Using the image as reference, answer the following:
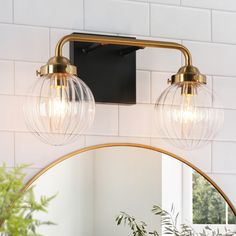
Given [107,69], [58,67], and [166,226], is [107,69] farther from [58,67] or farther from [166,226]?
[166,226]

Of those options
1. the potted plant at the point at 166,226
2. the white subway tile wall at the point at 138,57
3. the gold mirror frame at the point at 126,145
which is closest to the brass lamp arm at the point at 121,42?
the white subway tile wall at the point at 138,57

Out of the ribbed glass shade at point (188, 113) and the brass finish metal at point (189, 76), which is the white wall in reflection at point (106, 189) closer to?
the ribbed glass shade at point (188, 113)

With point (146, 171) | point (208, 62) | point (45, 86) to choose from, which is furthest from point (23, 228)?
point (208, 62)

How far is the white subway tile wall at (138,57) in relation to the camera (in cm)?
160

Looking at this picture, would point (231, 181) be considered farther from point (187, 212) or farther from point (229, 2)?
point (229, 2)

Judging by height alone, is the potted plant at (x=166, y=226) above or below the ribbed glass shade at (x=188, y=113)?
below

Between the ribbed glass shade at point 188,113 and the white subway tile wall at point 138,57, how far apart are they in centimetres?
6

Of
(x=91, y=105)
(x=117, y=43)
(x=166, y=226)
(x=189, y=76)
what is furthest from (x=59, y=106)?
(x=166, y=226)

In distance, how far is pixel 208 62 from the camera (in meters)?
1.80

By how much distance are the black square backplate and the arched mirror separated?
13 cm

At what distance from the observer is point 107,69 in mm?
1661

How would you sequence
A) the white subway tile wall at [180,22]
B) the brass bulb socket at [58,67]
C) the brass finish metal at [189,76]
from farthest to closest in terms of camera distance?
the white subway tile wall at [180,22] → the brass finish metal at [189,76] → the brass bulb socket at [58,67]

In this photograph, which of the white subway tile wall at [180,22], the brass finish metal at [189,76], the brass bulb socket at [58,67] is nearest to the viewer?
the brass bulb socket at [58,67]

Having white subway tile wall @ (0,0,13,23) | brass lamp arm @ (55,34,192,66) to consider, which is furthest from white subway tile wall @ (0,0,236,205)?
brass lamp arm @ (55,34,192,66)
